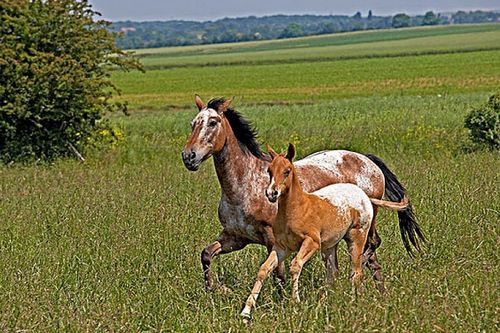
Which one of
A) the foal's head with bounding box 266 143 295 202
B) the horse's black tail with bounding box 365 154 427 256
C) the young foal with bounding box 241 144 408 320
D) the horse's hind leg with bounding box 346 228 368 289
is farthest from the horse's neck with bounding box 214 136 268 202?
the horse's black tail with bounding box 365 154 427 256

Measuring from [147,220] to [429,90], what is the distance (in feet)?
135

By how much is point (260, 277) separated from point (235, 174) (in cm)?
152

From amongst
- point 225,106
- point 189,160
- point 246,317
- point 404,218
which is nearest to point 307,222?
point 246,317

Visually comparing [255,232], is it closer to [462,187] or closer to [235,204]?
[235,204]

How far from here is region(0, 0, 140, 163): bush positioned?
1972cm

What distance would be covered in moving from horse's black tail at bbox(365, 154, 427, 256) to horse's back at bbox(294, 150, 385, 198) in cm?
23

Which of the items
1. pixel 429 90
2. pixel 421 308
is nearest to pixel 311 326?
pixel 421 308

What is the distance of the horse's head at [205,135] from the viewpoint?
7.50 m

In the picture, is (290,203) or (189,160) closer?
(290,203)

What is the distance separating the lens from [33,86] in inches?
778

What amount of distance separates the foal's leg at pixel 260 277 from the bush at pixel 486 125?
13.9 m

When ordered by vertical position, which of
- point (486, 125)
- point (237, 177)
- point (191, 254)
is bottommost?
point (486, 125)

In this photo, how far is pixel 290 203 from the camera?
7.14m

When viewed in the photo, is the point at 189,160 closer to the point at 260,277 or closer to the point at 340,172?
the point at 260,277
